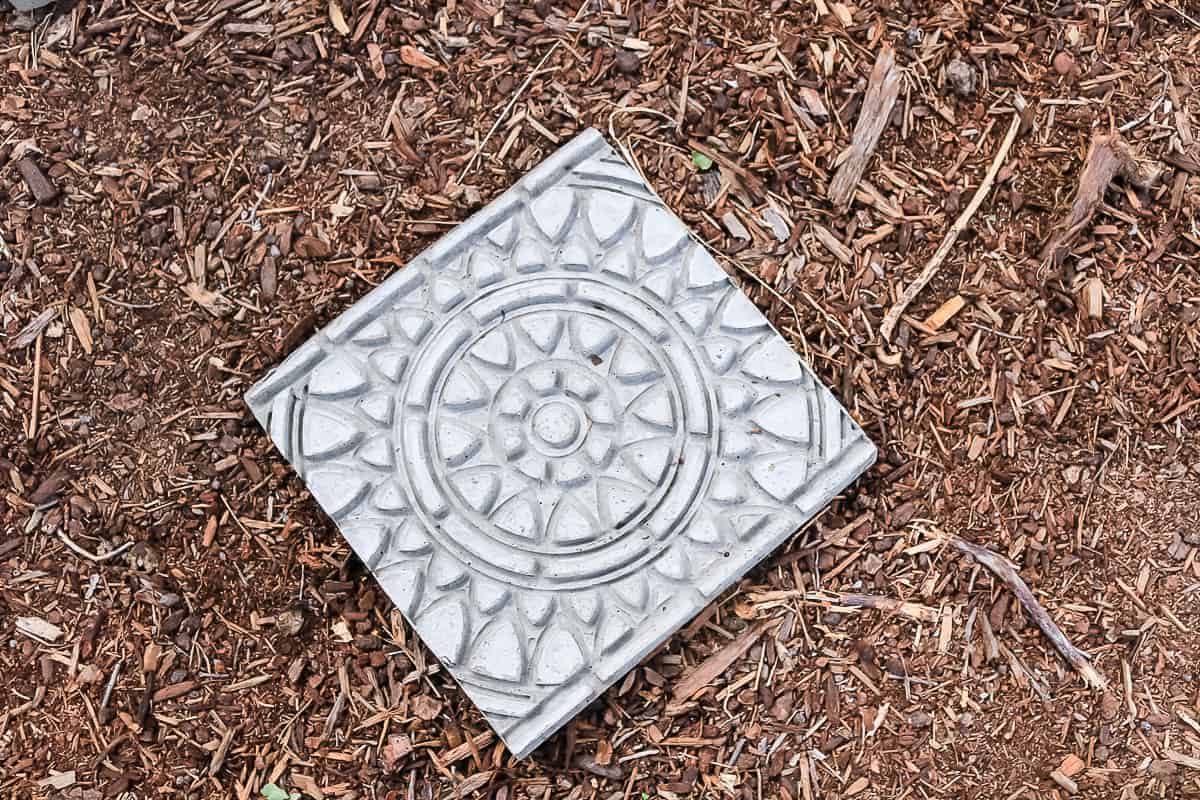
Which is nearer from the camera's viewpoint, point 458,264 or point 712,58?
point 458,264

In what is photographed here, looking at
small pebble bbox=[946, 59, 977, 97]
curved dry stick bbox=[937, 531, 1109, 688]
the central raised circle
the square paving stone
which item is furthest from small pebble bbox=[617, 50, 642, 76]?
curved dry stick bbox=[937, 531, 1109, 688]

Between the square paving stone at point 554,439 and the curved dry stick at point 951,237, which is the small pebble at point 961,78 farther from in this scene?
the square paving stone at point 554,439

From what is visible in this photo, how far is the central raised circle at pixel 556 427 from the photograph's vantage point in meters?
2.55

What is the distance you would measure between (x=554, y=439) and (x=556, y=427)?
29 millimetres

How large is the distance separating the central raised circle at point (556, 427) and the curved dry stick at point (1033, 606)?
0.96 metres

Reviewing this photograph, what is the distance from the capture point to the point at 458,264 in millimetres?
2629

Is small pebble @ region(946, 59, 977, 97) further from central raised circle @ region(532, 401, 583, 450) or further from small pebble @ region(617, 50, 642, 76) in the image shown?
central raised circle @ region(532, 401, 583, 450)

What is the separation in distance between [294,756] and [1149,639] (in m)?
2.13

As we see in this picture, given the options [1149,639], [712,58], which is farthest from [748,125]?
[1149,639]

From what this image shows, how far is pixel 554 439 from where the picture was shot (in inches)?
100

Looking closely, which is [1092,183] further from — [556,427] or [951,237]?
[556,427]

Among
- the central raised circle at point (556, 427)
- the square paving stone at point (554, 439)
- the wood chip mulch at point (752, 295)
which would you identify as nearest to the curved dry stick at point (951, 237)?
the wood chip mulch at point (752, 295)

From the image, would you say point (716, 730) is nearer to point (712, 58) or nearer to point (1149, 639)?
point (1149, 639)

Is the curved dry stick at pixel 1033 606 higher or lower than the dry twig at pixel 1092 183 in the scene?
lower
